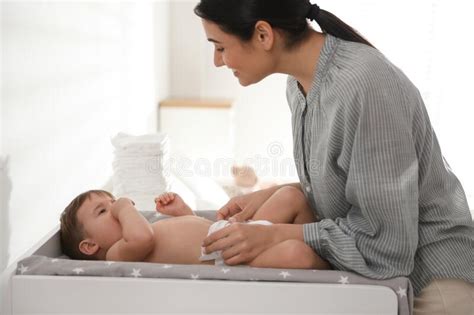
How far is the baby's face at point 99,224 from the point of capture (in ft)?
4.99

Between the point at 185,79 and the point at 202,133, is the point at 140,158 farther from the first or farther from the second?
the point at 185,79

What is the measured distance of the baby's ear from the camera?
4.91ft

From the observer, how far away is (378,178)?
49.6 inches

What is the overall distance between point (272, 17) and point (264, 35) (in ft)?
0.13

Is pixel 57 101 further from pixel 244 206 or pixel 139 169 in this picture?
pixel 244 206

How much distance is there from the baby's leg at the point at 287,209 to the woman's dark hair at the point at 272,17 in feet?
1.08

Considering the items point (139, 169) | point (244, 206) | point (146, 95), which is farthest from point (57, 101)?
point (146, 95)

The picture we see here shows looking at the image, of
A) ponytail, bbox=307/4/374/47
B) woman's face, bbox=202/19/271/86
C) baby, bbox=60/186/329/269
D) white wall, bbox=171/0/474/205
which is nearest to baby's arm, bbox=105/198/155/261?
baby, bbox=60/186/329/269

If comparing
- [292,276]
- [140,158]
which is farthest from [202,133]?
[292,276]

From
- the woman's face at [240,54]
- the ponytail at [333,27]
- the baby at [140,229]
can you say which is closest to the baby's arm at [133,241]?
the baby at [140,229]

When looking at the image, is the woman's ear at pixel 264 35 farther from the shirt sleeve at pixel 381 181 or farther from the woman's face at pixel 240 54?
the shirt sleeve at pixel 381 181

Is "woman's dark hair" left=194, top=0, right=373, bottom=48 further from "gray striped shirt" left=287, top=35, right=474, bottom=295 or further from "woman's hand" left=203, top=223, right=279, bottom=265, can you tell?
"woman's hand" left=203, top=223, right=279, bottom=265

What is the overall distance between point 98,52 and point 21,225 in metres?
0.94

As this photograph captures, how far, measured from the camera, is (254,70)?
4.86 ft
